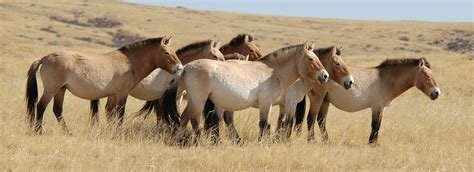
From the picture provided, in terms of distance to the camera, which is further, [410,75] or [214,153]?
[410,75]

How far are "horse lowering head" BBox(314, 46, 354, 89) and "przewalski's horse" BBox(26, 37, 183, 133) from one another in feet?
7.72

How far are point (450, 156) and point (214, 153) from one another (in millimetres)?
3539

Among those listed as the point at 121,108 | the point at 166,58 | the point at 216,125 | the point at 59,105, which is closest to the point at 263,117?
the point at 216,125

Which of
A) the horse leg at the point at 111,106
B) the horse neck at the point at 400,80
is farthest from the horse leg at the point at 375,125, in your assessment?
the horse leg at the point at 111,106

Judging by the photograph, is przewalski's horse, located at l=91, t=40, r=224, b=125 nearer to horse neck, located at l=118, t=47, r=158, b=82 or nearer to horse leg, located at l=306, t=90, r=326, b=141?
Result: horse neck, located at l=118, t=47, r=158, b=82

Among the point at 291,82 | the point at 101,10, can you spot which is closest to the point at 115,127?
the point at 291,82

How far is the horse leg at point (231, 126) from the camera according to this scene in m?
11.1

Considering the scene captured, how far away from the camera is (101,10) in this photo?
83.2 m

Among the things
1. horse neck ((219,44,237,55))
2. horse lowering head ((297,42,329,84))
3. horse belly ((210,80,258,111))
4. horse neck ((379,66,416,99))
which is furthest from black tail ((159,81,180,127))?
horse neck ((379,66,416,99))

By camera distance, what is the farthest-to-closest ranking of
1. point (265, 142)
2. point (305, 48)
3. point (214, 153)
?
point (305, 48), point (265, 142), point (214, 153)

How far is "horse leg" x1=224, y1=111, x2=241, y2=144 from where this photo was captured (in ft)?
36.5

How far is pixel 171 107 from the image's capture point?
1134 centimetres

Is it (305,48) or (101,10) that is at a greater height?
(305,48)

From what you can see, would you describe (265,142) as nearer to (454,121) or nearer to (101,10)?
(454,121)
